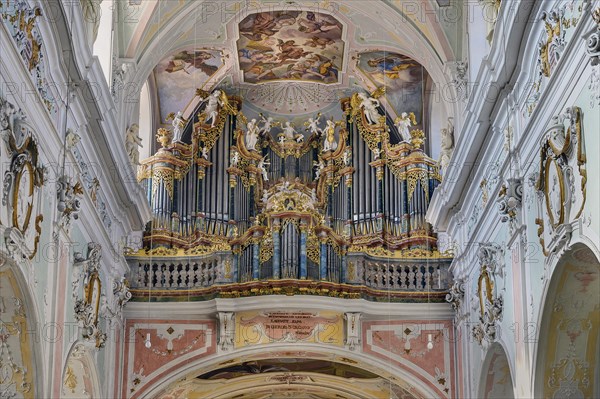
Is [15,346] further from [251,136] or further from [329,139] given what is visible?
[329,139]

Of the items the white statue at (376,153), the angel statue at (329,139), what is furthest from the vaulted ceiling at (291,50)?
Answer: the white statue at (376,153)

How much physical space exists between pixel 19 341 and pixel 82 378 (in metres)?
3.83

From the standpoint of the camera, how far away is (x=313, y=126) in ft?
69.5

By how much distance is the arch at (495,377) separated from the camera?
49.8 ft

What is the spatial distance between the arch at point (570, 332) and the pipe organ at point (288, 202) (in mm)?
5699

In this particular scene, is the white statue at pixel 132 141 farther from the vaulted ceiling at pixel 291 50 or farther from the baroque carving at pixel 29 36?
the baroque carving at pixel 29 36

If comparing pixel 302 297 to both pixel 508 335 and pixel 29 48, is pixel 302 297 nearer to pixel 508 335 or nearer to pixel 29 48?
pixel 508 335

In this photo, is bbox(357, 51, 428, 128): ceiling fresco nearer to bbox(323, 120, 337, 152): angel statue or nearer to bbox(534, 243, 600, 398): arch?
bbox(323, 120, 337, 152): angel statue

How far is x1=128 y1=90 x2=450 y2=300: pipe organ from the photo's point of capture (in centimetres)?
1766

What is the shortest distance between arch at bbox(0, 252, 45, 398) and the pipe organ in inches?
226

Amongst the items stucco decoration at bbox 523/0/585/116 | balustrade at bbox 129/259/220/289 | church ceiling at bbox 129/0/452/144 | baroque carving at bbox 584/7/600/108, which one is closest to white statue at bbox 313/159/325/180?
church ceiling at bbox 129/0/452/144

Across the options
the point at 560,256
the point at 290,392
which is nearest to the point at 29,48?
the point at 560,256

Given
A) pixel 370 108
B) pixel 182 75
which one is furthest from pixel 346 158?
→ pixel 182 75

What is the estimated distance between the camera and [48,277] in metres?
12.6
